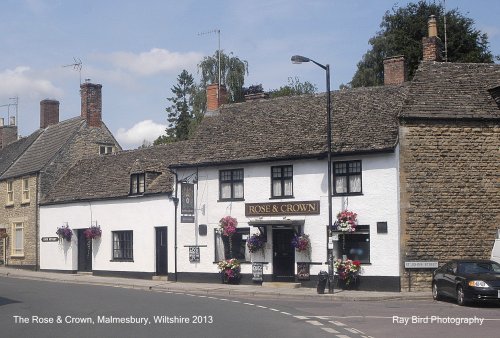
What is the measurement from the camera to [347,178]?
29.0 metres

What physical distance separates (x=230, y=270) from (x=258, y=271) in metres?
1.28

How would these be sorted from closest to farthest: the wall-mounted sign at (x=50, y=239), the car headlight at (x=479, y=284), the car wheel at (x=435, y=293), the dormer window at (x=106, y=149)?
1. the car headlight at (x=479, y=284)
2. the car wheel at (x=435, y=293)
3. the wall-mounted sign at (x=50, y=239)
4. the dormer window at (x=106, y=149)

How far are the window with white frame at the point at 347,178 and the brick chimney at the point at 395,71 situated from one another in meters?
5.64

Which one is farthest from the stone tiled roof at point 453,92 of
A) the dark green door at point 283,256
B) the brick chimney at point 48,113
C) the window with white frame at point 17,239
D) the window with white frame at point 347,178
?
the brick chimney at point 48,113

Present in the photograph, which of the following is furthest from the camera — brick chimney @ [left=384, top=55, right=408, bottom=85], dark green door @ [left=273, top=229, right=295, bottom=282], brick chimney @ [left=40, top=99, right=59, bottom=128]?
brick chimney @ [left=40, top=99, right=59, bottom=128]

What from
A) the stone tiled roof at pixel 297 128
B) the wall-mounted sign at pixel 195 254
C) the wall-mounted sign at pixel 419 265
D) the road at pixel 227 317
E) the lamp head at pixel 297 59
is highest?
the lamp head at pixel 297 59

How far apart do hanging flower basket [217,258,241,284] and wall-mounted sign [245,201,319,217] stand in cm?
215

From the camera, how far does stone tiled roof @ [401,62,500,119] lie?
27875 millimetres

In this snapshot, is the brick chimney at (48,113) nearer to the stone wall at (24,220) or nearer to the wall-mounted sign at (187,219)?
→ the stone wall at (24,220)

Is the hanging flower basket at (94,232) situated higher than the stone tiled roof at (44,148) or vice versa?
the stone tiled roof at (44,148)

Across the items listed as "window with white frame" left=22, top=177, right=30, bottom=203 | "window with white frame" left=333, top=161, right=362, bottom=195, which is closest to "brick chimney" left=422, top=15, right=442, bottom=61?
"window with white frame" left=333, top=161, right=362, bottom=195

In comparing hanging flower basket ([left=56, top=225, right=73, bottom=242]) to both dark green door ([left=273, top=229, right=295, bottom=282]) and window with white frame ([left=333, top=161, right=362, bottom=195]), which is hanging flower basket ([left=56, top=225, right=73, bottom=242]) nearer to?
dark green door ([left=273, top=229, right=295, bottom=282])

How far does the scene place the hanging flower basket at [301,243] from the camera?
29016 mm

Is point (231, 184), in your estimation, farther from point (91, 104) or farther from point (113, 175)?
point (91, 104)
